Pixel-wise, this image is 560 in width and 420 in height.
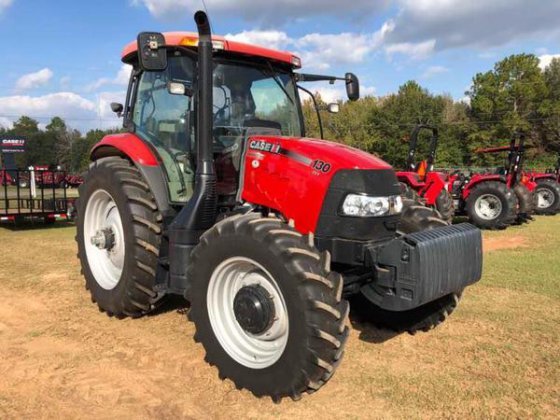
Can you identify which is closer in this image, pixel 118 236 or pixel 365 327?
pixel 365 327

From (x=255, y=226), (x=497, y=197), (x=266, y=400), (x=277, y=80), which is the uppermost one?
(x=277, y=80)

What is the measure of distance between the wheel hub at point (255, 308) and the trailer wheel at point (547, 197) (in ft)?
47.9

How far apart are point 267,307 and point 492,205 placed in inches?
410

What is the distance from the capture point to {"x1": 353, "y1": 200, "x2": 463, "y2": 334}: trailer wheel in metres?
4.10

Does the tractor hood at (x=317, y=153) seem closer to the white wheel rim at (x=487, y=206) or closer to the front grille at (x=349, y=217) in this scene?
the front grille at (x=349, y=217)

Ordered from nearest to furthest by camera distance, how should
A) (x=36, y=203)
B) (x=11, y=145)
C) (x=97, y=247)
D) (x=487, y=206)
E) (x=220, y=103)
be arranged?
1. (x=220, y=103)
2. (x=97, y=247)
3. (x=36, y=203)
4. (x=487, y=206)
5. (x=11, y=145)

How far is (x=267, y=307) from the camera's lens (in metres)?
3.27

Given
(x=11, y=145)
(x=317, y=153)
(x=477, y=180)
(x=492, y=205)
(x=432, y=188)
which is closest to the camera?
(x=317, y=153)

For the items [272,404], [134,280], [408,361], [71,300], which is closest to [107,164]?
[134,280]

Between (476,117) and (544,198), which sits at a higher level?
(476,117)

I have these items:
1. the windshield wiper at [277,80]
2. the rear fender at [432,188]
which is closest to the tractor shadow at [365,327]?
the windshield wiper at [277,80]

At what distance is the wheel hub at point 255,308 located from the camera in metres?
3.27

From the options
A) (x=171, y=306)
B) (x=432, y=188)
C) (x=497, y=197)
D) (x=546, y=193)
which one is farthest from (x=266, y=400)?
(x=546, y=193)

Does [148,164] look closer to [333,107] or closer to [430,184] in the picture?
[333,107]
